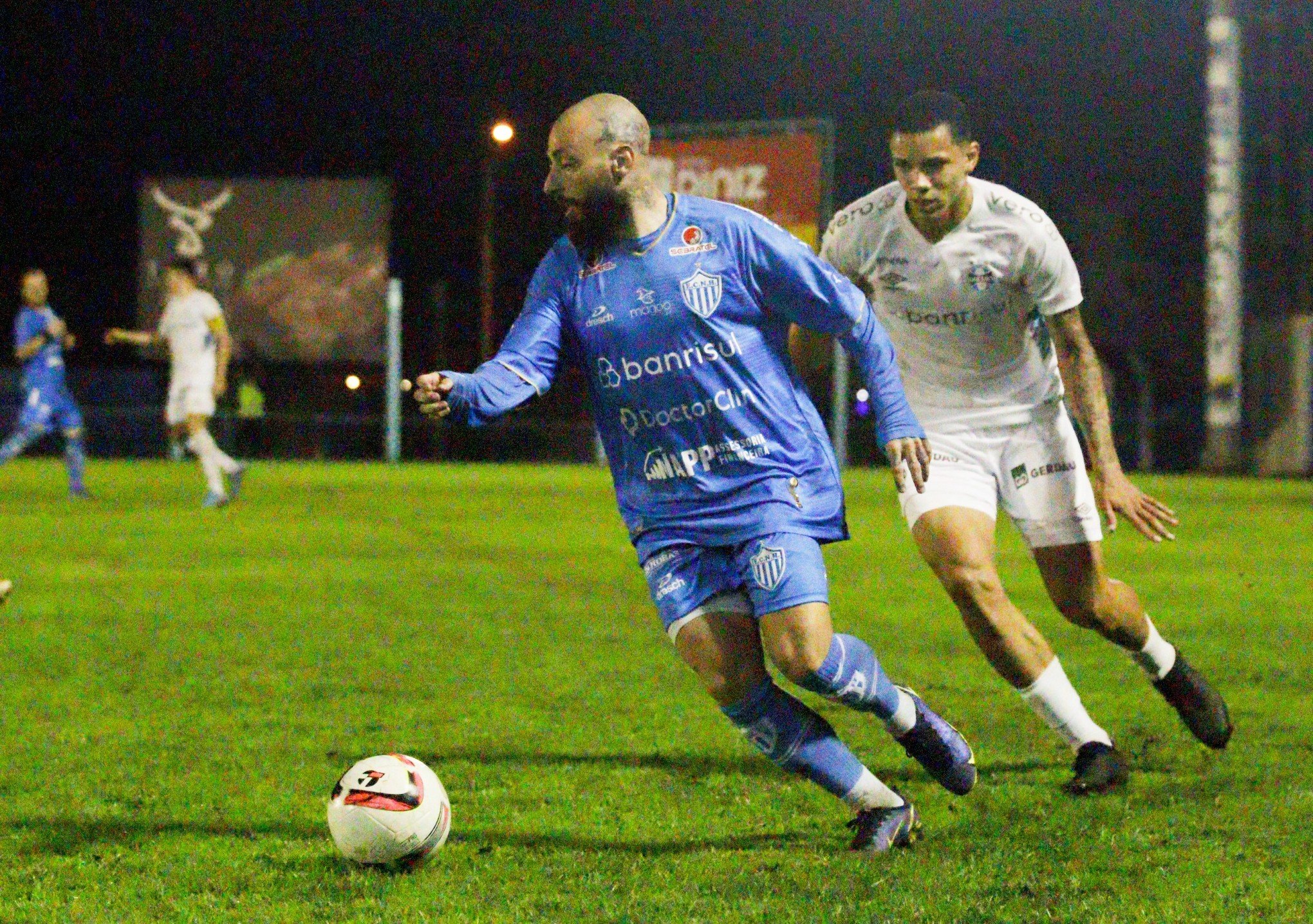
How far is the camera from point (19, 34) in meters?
47.8

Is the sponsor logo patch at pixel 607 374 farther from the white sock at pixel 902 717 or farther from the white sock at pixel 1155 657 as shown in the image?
the white sock at pixel 1155 657

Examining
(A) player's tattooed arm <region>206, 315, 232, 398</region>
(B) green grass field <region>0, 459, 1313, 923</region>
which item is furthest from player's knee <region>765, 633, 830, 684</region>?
(A) player's tattooed arm <region>206, 315, 232, 398</region>

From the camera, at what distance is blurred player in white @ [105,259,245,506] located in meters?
17.6

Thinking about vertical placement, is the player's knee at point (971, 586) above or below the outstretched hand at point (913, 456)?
below

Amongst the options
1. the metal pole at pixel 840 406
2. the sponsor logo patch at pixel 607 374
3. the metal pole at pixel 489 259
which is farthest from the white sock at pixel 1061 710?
the metal pole at pixel 489 259

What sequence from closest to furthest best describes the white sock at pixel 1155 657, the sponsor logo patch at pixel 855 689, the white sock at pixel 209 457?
the sponsor logo patch at pixel 855 689, the white sock at pixel 1155 657, the white sock at pixel 209 457

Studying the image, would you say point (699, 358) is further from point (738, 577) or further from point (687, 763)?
point (687, 763)

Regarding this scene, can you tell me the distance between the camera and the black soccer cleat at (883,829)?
4.86 meters

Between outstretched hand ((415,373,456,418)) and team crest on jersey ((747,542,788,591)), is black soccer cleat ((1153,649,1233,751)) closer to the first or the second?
team crest on jersey ((747,542,788,591))

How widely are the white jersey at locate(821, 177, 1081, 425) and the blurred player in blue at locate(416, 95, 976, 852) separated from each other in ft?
3.52

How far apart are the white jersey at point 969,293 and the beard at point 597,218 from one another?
4.83 feet

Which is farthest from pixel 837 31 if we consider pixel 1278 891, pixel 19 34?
pixel 1278 891

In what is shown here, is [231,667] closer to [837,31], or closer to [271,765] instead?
[271,765]

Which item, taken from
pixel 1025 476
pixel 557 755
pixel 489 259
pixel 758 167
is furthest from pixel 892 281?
pixel 489 259
